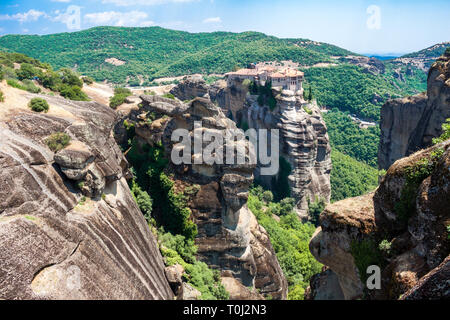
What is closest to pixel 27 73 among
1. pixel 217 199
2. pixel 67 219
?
pixel 217 199

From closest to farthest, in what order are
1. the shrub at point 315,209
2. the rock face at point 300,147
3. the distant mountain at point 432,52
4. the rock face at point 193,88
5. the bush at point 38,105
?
A: the bush at point 38,105
the rock face at point 300,147
the shrub at point 315,209
the rock face at point 193,88
the distant mountain at point 432,52

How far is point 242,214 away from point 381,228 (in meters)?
15.6

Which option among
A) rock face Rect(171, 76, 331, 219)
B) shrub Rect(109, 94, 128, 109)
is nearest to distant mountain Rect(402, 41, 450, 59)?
rock face Rect(171, 76, 331, 219)

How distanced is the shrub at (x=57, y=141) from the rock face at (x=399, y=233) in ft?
43.0

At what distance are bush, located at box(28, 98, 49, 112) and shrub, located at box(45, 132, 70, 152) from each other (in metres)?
2.71

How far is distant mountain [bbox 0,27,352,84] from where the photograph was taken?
443ft

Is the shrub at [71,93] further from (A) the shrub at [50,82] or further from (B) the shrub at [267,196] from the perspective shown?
(B) the shrub at [267,196]

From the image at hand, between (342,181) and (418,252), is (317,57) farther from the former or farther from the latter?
(418,252)

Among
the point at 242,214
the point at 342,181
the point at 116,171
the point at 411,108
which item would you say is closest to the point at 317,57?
the point at 342,181

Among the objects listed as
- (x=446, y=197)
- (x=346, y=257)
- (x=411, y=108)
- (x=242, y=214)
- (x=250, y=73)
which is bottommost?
(x=242, y=214)

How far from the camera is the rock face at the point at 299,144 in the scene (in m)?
50.2

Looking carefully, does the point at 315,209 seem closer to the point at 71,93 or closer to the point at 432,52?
the point at 71,93

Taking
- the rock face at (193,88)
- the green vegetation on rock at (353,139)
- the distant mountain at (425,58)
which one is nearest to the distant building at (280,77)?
the rock face at (193,88)
